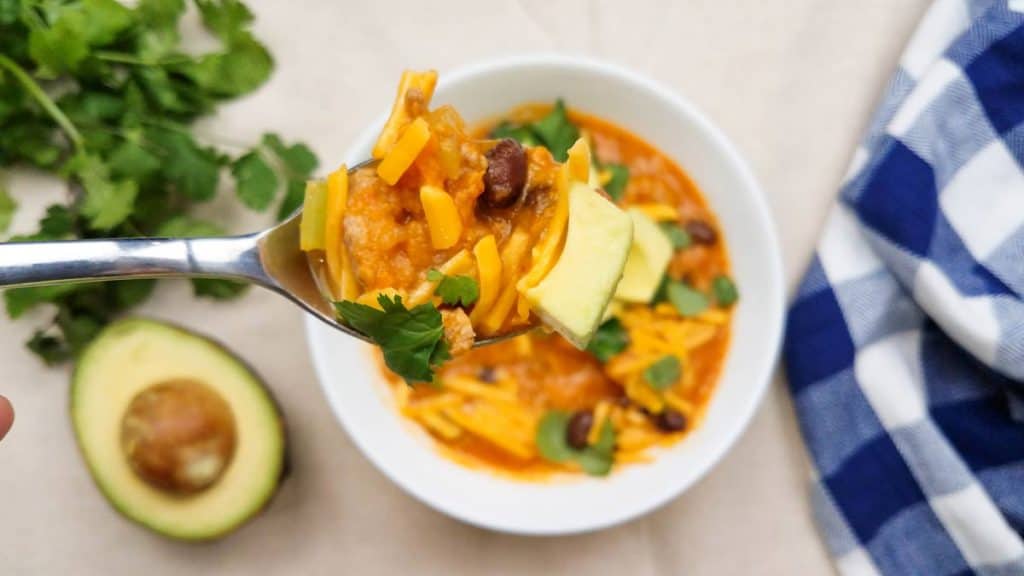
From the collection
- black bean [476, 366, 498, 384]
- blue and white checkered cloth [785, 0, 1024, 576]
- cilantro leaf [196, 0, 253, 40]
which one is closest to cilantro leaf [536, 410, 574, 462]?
black bean [476, 366, 498, 384]

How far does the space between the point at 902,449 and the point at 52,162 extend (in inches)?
73.4

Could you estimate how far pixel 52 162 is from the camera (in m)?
1.90

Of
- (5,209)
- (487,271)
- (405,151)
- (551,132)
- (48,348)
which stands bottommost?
(48,348)

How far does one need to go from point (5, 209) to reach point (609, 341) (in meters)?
1.27

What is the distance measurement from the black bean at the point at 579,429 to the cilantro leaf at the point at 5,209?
4.04ft

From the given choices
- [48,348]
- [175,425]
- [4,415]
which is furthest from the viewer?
[48,348]

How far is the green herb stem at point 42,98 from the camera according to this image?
1783 mm

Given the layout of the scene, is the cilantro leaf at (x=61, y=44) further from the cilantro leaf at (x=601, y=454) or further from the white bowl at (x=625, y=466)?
the cilantro leaf at (x=601, y=454)

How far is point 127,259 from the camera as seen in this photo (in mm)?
1234

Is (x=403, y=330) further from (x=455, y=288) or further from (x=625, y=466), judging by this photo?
(x=625, y=466)

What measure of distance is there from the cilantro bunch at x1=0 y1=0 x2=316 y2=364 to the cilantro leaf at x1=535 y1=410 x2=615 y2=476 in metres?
A: 0.69

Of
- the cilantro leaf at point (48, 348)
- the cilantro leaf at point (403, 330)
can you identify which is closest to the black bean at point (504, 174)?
the cilantro leaf at point (403, 330)

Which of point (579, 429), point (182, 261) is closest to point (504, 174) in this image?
point (182, 261)

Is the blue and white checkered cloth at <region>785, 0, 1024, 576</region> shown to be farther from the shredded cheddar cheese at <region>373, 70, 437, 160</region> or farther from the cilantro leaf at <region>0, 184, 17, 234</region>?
the cilantro leaf at <region>0, 184, 17, 234</region>
